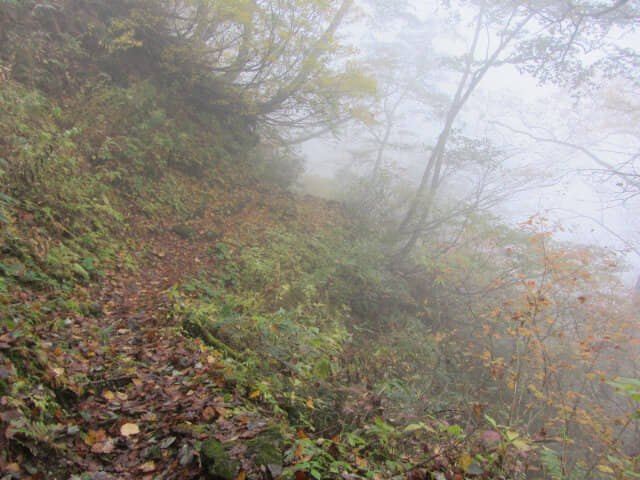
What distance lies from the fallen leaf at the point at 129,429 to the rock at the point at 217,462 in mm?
619

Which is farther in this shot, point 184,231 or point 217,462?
point 184,231

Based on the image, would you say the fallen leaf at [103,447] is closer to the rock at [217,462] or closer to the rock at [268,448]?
the rock at [217,462]

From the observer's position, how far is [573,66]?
397 inches

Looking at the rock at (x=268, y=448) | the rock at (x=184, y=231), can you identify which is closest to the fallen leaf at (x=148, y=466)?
the rock at (x=268, y=448)

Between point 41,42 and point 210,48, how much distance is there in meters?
3.82

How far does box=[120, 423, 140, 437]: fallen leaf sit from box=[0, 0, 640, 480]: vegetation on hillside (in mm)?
12

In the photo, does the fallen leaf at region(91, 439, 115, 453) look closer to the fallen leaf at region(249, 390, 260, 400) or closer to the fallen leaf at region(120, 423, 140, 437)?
the fallen leaf at region(120, 423, 140, 437)

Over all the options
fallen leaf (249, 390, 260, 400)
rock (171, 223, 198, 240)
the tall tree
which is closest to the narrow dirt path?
fallen leaf (249, 390, 260, 400)

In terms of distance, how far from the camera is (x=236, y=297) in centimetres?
545

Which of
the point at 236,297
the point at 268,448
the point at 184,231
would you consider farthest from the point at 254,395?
the point at 184,231

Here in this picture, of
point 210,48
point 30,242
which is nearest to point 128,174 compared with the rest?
point 30,242

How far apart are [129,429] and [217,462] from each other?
891 mm

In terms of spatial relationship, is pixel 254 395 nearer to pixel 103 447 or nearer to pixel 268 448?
pixel 268 448

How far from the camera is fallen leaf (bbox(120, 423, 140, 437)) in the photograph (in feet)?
7.47
